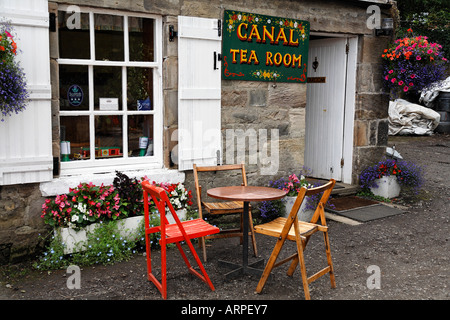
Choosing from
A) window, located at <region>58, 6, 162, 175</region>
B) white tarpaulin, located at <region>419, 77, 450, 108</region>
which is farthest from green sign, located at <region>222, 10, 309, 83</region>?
white tarpaulin, located at <region>419, 77, 450, 108</region>

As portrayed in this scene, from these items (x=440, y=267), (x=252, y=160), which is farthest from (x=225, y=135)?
(x=440, y=267)

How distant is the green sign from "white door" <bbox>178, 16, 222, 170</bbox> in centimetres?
19

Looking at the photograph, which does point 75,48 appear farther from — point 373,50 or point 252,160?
point 373,50

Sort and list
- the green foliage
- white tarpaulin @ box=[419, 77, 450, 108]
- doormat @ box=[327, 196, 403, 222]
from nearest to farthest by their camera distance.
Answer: the green foliage < doormat @ box=[327, 196, 403, 222] < white tarpaulin @ box=[419, 77, 450, 108]

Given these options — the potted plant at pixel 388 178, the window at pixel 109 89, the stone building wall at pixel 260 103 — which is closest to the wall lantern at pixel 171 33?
the stone building wall at pixel 260 103

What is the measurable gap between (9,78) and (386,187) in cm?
548

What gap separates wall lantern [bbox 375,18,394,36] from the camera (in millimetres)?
7027

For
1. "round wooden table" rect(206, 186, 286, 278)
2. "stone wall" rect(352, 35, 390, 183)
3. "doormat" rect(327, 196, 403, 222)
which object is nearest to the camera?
"round wooden table" rect(206, 186, 286, 278)

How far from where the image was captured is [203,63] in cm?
541

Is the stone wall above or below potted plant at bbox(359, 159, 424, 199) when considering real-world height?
above

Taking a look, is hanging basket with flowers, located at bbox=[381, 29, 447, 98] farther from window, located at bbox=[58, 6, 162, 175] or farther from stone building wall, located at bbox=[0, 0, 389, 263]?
window, located at bbox=[58, 6, 162, 175]

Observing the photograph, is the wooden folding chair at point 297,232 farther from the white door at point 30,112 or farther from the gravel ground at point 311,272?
the white door at point 30,112

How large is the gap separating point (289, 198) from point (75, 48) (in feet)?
10.2

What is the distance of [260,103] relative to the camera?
5977 millimetres
